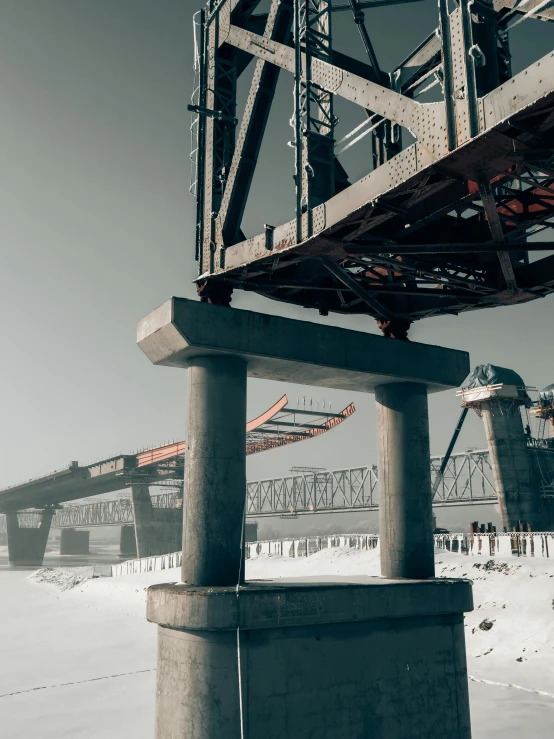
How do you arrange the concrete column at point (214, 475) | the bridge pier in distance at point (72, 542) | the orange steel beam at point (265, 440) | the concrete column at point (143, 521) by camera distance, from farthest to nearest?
1. the bridge pier in distance at point (72, 542)
2. the concrete column at point (143, 521)
3. the orange steel beam at point (265, 440)
4. the concrete column at point (214, 475)

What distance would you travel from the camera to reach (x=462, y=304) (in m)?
16.3

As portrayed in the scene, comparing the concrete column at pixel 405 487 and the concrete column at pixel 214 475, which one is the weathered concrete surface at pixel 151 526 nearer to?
the concrete column at pixel 405 487

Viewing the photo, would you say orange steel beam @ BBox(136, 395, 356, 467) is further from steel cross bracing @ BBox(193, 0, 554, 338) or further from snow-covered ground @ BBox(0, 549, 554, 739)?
steel cross bracing @ BBox(193, 0, 554, 338)

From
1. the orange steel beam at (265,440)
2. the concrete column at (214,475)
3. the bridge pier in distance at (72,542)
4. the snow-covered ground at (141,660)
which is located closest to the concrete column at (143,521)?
the orange steel beam at (265,440)

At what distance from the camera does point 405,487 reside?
16.0 m

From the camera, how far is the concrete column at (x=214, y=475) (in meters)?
13.3

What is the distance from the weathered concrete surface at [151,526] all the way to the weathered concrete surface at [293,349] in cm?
9174

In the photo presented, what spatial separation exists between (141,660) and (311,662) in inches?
759

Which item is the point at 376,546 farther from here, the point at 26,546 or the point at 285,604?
the point at 26,546

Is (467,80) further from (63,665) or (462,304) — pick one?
(63,665)

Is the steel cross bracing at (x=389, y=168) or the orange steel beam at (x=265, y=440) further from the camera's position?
the orange steel beam at (x=265, y=440)

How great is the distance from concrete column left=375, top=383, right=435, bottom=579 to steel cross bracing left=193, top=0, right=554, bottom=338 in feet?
7.94

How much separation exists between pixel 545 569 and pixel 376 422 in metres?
21.9

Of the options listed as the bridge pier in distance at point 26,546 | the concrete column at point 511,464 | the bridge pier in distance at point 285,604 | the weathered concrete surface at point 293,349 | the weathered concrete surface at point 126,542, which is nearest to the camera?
the bridge pier in distance at point 285,604
